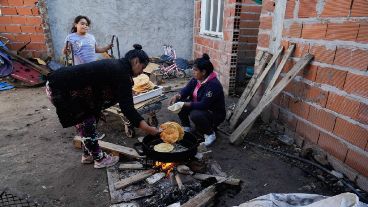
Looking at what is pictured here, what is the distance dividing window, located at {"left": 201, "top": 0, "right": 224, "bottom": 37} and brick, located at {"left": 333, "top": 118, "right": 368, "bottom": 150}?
14.7 feet

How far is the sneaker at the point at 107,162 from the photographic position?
387cm

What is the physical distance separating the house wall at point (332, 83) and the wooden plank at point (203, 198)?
6.26 feet

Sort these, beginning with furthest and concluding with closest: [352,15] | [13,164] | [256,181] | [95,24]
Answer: [95,24] → [13,164] → [256,181] → [352,15]

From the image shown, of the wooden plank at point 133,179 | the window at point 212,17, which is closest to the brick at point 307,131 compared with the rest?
the wooden plank at point 133,179

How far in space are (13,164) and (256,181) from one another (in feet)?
11.8

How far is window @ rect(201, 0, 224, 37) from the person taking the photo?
746cm

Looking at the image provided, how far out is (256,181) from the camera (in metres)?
3.65

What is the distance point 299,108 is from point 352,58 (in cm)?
124

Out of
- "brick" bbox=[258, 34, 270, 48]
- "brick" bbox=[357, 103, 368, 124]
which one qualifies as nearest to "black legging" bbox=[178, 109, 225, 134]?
"brick" bbox=[258, 34, 270, 48]

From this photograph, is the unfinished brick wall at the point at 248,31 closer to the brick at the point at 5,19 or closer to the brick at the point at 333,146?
the brick at the point at 333,146

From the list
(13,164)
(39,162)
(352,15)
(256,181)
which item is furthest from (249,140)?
(13,164)

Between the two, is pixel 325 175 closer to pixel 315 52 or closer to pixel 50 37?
pixel 315 52

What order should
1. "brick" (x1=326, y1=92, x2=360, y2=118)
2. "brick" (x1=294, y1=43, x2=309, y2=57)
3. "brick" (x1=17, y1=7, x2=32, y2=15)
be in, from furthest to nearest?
"brick" (x1=17, y1=7, x2=32, y2=15) < "brick" (x1=294, y1=43, x2=309, y2=57) < "brick" (x1=326, y1=92, x2=360, y2=118)

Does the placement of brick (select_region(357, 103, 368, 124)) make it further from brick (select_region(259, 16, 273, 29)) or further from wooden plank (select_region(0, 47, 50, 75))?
wooden plank (select_region(0, 47, 50, 75))
